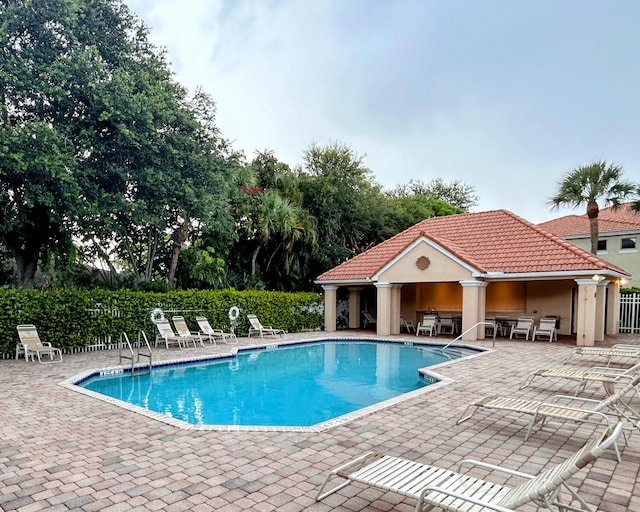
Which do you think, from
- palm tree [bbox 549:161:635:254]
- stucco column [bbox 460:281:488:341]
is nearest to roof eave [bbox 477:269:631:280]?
stucco column [bbox 460:281:488:341]

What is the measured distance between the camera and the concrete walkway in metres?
4.26

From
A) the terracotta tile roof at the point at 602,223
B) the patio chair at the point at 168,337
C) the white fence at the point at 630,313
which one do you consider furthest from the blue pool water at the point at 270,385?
the terracotta tile roof at the point at 602,223

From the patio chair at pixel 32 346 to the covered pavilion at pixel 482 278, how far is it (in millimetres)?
13323

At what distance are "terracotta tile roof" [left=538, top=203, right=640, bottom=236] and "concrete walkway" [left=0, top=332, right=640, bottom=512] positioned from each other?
32.3 metres

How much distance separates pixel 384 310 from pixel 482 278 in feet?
15.8

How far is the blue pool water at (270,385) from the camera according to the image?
9.01 meters

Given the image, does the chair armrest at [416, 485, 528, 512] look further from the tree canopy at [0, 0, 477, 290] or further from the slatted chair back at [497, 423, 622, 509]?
the tree canopy at [0, 0, 477, 290]

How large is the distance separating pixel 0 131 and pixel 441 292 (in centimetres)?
2009

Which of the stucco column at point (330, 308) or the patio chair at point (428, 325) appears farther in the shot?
the stucco column at point (330, 308)

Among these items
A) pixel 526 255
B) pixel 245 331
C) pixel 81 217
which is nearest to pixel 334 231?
pixel 245 331

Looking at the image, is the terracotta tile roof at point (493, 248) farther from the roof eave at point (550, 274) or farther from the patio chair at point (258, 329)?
the patio chair at point (258, 329)

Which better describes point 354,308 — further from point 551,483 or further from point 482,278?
point 551,483

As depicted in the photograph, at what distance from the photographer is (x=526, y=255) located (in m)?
19.1

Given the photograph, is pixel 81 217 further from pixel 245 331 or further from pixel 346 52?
pixel 346 52
